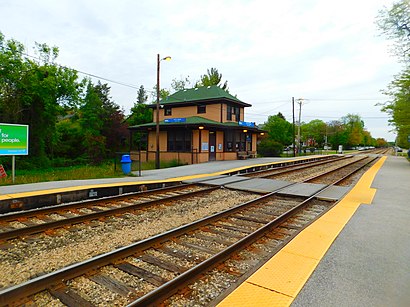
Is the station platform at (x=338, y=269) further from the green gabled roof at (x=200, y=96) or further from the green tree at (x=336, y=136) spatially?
the green tree at (x=336, y=136)

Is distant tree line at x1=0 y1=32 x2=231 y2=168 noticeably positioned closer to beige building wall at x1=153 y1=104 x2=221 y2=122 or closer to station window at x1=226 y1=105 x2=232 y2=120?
beige building wall at x1=153 y1=104 x2=221 y2=122

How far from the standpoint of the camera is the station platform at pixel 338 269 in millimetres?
2693

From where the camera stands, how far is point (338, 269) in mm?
3391

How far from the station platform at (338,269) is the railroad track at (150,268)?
446 millimetres

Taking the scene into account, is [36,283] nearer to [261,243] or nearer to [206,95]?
[261,243]

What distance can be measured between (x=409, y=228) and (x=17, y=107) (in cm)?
3222

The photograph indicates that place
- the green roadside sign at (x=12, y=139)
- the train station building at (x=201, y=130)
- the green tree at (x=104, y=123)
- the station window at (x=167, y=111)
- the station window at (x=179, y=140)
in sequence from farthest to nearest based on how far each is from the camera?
the green tree at (x=104, y=123)
the station window at (x=167, y=111)
the station window at (x=179, y=140)
the train station building at (x=201, y=130)
the green roadside sign at (x=12, y=139)

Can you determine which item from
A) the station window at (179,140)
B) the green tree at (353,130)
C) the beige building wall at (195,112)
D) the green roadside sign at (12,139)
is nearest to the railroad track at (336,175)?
the station window at (179,140)

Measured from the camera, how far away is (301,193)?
899 centimetres

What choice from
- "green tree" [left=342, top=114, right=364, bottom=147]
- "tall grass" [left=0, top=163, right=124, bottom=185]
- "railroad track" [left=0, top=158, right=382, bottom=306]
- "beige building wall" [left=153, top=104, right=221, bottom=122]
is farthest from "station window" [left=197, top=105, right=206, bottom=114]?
"green tree" [left=342, top=114, right=364, bottom=147]

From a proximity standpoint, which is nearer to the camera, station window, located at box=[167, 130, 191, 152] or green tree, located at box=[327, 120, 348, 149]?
station window, located at box=[167, 130, 191, 152]

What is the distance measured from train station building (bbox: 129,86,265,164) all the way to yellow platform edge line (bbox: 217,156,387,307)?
56.6ft

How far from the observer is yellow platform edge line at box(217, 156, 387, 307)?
266cm

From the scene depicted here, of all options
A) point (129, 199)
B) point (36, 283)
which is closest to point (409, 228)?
point (36, 283)
